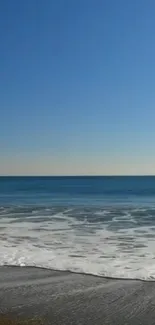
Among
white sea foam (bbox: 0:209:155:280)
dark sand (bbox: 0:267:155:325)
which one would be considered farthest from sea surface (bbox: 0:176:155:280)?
dark sand (bbox: 0:267:155:325)

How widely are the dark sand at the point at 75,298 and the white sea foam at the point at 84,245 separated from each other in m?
0.99

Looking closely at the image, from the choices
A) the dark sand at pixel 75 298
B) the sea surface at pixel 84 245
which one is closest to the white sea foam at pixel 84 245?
the sea surface at pixel 84 245

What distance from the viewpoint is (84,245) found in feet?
53.7

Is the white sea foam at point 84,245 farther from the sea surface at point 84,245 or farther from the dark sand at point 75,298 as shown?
the dark sand at point 75,298

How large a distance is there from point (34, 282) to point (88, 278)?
149cm

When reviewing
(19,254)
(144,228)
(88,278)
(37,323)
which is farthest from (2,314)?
(144,228)

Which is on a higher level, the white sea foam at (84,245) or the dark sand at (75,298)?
the white sea foam at (84,245)

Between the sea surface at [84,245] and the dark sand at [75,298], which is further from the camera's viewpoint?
the sea surface at [84,245]

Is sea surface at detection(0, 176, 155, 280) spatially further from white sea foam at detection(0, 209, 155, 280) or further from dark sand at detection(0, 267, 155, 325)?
dark sand at detection(0, 267, 155, 325)

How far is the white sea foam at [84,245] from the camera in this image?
12359mm

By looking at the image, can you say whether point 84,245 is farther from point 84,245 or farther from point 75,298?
point 75,298

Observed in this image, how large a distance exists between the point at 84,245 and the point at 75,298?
24.1 feet

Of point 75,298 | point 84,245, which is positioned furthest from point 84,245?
point 75,298

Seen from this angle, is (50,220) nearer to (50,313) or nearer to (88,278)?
(88,278)
